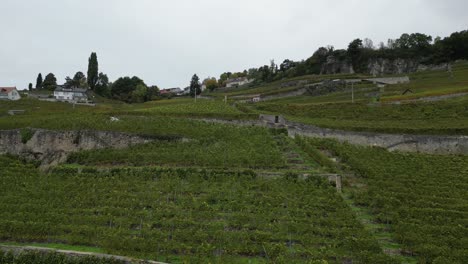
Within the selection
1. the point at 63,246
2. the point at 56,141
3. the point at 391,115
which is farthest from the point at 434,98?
the point at 63,246

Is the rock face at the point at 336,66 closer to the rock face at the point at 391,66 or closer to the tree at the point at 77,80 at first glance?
the rock face at the point at 391,66

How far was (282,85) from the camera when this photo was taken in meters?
86.6

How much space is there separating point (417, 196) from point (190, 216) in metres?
11.7

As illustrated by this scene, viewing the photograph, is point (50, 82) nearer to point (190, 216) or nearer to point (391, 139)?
point (391, 139)

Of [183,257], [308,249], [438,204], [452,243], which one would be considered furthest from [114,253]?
[438,204]

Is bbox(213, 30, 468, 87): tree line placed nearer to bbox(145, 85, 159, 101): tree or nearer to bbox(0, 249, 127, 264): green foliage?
bbox(145, 85, 159, 101): tree

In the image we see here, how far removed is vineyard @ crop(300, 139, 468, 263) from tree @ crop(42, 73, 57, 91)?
90.5 meters

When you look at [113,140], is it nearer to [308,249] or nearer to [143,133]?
[143,133]

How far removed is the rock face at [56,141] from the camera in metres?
30.1

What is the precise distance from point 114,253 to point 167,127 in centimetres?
1926

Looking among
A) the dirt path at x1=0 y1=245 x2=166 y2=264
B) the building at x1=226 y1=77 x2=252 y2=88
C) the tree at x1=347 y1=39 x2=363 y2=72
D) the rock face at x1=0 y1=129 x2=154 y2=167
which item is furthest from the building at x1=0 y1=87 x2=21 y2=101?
the tree at x1=347 y1=39 x2=363 y2=72

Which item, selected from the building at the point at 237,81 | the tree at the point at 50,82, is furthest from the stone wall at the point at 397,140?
the building at the point at 237,81

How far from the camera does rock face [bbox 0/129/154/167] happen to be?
3011 cm

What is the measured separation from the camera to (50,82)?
105438 mm
